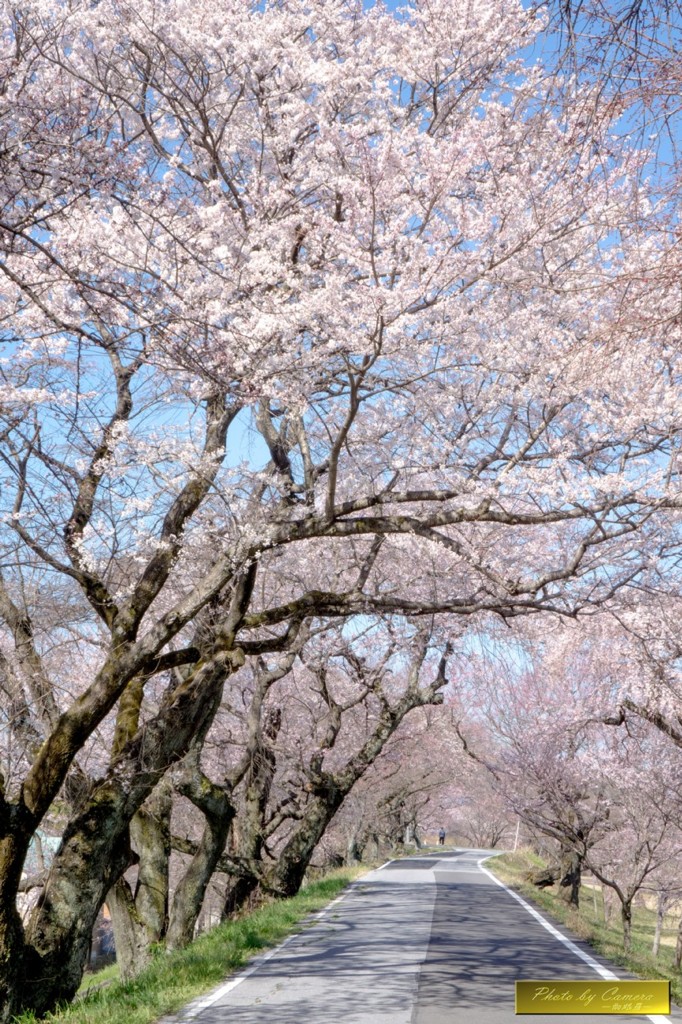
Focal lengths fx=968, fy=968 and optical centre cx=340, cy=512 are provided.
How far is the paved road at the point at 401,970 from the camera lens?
24.9 feet

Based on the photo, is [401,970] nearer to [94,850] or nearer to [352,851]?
[94,850]

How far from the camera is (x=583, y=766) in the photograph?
80.8 ft

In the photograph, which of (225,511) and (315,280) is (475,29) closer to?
(315,280)

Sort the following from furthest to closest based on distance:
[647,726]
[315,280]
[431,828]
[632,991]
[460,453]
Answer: [431,828] < [647,726] < [460,453] < [315,280] < [632,991]

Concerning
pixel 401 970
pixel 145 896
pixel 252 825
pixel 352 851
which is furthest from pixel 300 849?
pixel 352 851

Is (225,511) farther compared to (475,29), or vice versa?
(225,511)

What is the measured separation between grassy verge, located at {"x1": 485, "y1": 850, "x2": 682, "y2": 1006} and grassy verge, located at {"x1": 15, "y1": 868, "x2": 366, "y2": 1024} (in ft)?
13.5

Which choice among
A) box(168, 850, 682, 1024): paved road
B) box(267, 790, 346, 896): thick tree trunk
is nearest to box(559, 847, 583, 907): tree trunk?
box(267, 790, 346, 896): thick tree trunk

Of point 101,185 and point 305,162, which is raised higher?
point 305,162

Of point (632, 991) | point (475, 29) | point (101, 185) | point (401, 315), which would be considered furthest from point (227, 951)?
point (475, 29)

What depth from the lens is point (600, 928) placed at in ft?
63.5

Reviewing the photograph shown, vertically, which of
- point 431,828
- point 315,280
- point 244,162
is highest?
point 244,162

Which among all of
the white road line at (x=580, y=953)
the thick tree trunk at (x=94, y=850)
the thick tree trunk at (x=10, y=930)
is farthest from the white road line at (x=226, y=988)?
the white road line at (x=580, y=953)

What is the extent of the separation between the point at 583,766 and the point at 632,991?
660 inches
